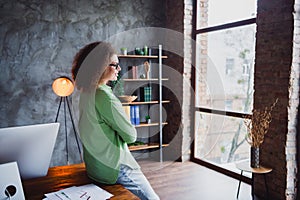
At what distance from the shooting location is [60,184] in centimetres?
187

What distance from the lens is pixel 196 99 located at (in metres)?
5.11

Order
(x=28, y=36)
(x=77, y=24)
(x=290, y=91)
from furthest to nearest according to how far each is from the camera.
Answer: (x=77, y=24)
(x=28, y=36)
(x=290, y=91)

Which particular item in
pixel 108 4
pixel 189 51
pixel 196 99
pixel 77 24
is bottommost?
pixel 196 99

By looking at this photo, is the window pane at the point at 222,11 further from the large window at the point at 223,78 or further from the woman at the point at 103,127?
the woman at the point at 103,127

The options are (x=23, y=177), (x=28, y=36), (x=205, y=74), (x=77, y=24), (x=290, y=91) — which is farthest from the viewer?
(x=205, y=74)

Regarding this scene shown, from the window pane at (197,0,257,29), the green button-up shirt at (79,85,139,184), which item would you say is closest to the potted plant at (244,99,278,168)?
the window pane at (197,0,257,29)

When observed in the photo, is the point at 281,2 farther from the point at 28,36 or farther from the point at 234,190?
Result: the point at 28,36

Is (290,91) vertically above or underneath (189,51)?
underneath

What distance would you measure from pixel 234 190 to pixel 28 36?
11.3 feet

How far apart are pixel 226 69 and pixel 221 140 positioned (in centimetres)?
108

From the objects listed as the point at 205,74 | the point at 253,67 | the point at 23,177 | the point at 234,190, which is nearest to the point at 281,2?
the point at 253,67

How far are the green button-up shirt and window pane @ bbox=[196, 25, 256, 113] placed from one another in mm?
2630

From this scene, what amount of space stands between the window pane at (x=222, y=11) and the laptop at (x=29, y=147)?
10.6 feet

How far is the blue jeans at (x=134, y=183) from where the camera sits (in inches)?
76.6
